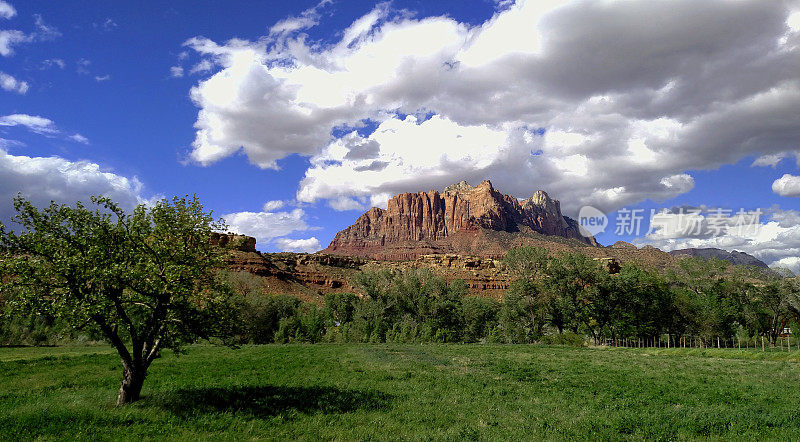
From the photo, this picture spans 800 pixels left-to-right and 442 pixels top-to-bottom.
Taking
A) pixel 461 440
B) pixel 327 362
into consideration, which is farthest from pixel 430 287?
pixel 461 440

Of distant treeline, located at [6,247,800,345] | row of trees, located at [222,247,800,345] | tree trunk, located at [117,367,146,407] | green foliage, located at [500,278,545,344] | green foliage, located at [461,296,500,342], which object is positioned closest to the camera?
tree trunk, located at [117,367,146,407]

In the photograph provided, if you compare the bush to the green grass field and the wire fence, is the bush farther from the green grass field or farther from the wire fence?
the green grass field

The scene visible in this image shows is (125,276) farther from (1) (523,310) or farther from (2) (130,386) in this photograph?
(1) (523,310)

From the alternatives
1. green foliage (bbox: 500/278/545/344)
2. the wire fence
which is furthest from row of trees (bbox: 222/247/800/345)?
the wire fence

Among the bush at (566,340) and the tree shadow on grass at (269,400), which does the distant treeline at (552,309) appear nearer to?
the bush at (566,340)

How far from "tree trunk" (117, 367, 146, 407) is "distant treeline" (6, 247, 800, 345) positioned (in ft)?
151

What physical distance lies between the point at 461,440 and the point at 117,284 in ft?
38.8

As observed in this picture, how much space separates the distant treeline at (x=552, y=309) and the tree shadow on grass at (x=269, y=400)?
42.7 meters

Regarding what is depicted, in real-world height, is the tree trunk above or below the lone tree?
below

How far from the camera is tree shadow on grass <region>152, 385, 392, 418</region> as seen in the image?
14.6 meters

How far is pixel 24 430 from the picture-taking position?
459 inches

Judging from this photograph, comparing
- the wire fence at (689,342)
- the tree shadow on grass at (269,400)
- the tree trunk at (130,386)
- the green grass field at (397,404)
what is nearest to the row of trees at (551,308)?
the wire fence at (689,342)

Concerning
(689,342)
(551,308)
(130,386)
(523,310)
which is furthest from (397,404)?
(689,342)

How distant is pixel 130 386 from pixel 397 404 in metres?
9.75
